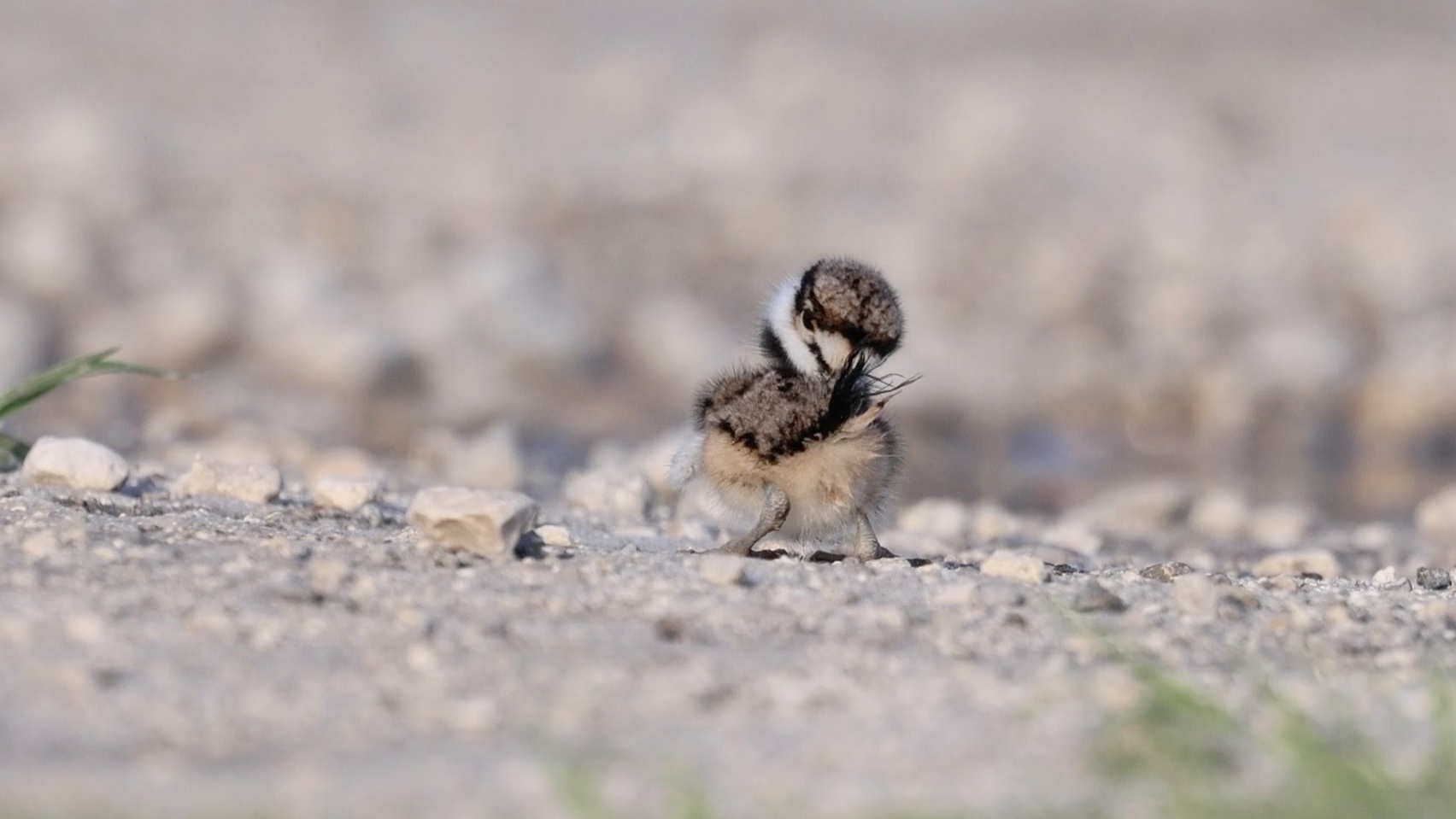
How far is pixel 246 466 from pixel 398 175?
8192 millimetres

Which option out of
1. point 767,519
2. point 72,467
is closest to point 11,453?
point 72,467

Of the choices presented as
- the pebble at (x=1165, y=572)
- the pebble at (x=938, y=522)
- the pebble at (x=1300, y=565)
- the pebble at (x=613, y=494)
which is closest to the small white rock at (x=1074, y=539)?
Answer: the pebble at (x=938, y=522)

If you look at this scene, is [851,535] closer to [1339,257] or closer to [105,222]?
[105,222]

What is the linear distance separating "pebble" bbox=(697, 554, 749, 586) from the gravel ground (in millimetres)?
10

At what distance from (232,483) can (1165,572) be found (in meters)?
2.47

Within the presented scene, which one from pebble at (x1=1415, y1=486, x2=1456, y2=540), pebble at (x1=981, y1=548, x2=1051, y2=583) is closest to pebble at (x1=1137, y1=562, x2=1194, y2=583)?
pebble at (x1=981, y1=548, x2=1051, y2=583)

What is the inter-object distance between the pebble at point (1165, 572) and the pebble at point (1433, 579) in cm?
62

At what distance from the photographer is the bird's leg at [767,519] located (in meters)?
4.85

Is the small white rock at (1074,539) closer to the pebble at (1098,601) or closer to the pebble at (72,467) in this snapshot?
the pebble at (1098,601)

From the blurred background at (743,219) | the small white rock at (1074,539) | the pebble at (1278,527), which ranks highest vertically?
the blurred background at (743,219)

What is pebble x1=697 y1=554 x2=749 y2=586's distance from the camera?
4.19 m

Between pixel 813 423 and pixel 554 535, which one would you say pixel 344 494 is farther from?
pixel 813 423

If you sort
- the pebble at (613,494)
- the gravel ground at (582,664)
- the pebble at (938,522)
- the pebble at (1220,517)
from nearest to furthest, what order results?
1. the gravel ground at (582,664)
2. the pebble at (613,494)
3. the pebble at (938,522)
4. the pebble at (1220,517)

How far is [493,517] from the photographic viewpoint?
429 cm
